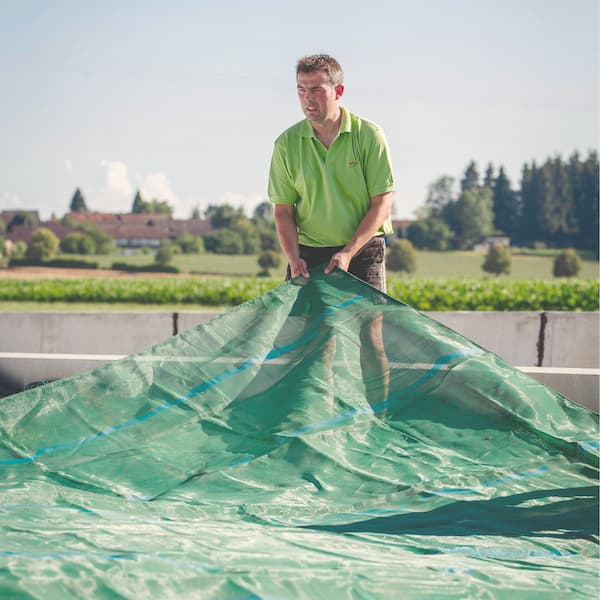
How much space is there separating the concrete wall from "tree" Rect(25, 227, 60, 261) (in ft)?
69.2

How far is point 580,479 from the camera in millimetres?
2734

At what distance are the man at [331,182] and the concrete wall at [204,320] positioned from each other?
2.97m

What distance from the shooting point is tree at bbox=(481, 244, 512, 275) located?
37878 mm

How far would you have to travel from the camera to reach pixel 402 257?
3475 centimetres

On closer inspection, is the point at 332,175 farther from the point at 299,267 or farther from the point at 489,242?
the point at 489,242

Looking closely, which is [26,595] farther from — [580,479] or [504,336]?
[504,336]

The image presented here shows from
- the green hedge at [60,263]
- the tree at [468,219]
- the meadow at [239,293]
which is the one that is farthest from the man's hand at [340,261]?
the tree at [468,219]

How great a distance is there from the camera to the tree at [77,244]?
91.2 ft

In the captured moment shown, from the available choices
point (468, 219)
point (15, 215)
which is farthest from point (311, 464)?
point (468, 219)

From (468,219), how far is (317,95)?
46.1m

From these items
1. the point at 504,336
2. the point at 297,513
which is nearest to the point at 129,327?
the point at 504,336

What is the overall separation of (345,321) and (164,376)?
33.5 inches

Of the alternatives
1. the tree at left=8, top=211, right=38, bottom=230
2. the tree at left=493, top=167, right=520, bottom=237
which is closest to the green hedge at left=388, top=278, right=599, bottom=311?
the tree at left=8, top=211, right=38, bottom=230

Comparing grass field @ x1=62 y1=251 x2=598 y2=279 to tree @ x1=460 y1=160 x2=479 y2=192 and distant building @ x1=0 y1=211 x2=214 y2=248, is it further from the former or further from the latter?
tree @ x1=460 y1=160 x2=479 y2=192
